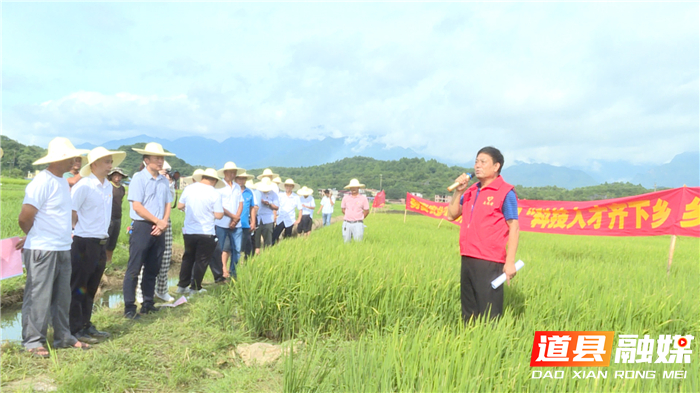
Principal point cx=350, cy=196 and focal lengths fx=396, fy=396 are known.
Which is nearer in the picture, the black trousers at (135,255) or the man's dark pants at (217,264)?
the black trousers at (135,255)

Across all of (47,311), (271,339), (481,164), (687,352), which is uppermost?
(481,164)

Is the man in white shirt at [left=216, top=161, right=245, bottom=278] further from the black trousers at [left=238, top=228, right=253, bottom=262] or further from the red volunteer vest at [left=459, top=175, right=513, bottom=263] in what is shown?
the red volunteer vest at [left=459, top=175, right=513, bottom=263]

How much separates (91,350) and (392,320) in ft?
8.57

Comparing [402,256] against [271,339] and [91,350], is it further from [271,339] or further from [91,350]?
[91,350]

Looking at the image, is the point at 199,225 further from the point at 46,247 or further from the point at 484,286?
the point at 484,286

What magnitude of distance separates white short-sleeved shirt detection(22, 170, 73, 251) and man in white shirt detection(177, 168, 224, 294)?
77.3 inches

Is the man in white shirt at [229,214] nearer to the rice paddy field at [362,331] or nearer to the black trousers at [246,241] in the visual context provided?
the black trousers at [246,241]

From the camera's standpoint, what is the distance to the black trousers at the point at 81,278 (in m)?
3.67

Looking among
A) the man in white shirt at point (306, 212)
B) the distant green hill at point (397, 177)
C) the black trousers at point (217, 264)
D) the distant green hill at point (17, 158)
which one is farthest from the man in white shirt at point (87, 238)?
the distant green hill at point (397, 177)

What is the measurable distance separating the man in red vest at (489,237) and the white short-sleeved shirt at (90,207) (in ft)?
11.1

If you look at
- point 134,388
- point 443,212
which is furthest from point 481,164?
point 443,212

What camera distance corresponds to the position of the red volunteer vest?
9.96 feet

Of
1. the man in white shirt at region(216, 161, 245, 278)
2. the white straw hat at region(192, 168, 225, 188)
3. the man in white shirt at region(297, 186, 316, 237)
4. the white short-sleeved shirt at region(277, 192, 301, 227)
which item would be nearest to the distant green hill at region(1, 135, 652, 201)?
the man in white shirt at region(297, 186, 316, 237)

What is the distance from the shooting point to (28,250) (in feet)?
10.6
